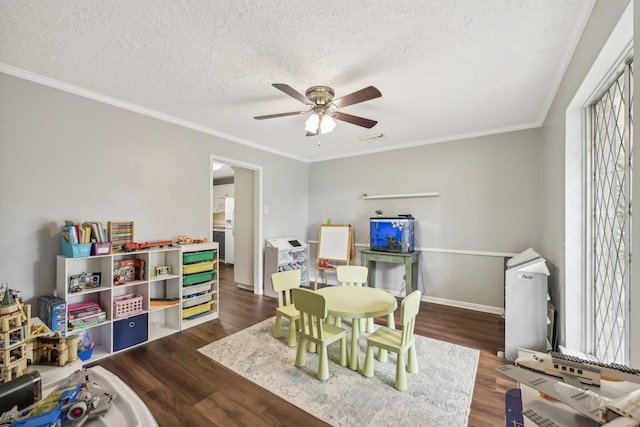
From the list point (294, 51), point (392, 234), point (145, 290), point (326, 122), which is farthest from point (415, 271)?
point (145, 290)

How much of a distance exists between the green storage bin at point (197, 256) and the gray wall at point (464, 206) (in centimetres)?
257

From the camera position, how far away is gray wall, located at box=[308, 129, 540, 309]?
351 cm

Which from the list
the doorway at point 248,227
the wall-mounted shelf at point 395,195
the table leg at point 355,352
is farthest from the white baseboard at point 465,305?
the doorway at point 248,227

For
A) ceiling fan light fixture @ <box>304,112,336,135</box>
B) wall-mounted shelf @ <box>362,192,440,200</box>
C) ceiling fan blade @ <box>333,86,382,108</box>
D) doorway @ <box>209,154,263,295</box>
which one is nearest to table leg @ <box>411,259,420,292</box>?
wall-mounted shelf @ <box>362,192,440,200</box>

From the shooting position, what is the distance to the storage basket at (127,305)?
2.64 metres

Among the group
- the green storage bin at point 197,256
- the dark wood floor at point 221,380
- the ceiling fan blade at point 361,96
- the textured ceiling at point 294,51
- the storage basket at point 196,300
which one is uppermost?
the textured ceiling at point 294,51

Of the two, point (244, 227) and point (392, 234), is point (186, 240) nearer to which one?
point (244, 227)

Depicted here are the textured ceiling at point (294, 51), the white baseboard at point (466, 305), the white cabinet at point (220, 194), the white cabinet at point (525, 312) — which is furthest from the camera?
the white cabinet at point (220, 194)

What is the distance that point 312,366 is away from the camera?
240cm

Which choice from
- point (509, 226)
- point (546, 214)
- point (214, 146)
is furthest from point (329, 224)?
point (546, 214)

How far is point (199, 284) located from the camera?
133 inches

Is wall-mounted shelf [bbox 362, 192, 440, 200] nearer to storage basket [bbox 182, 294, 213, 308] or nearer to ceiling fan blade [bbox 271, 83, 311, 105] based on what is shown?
ceiling fan blade [bbox 271, 83, 311, 105]

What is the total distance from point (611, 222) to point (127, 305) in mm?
4059

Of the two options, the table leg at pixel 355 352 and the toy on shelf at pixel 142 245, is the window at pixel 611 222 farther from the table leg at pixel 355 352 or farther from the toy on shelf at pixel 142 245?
the toy on shelf at pixel 142 245
